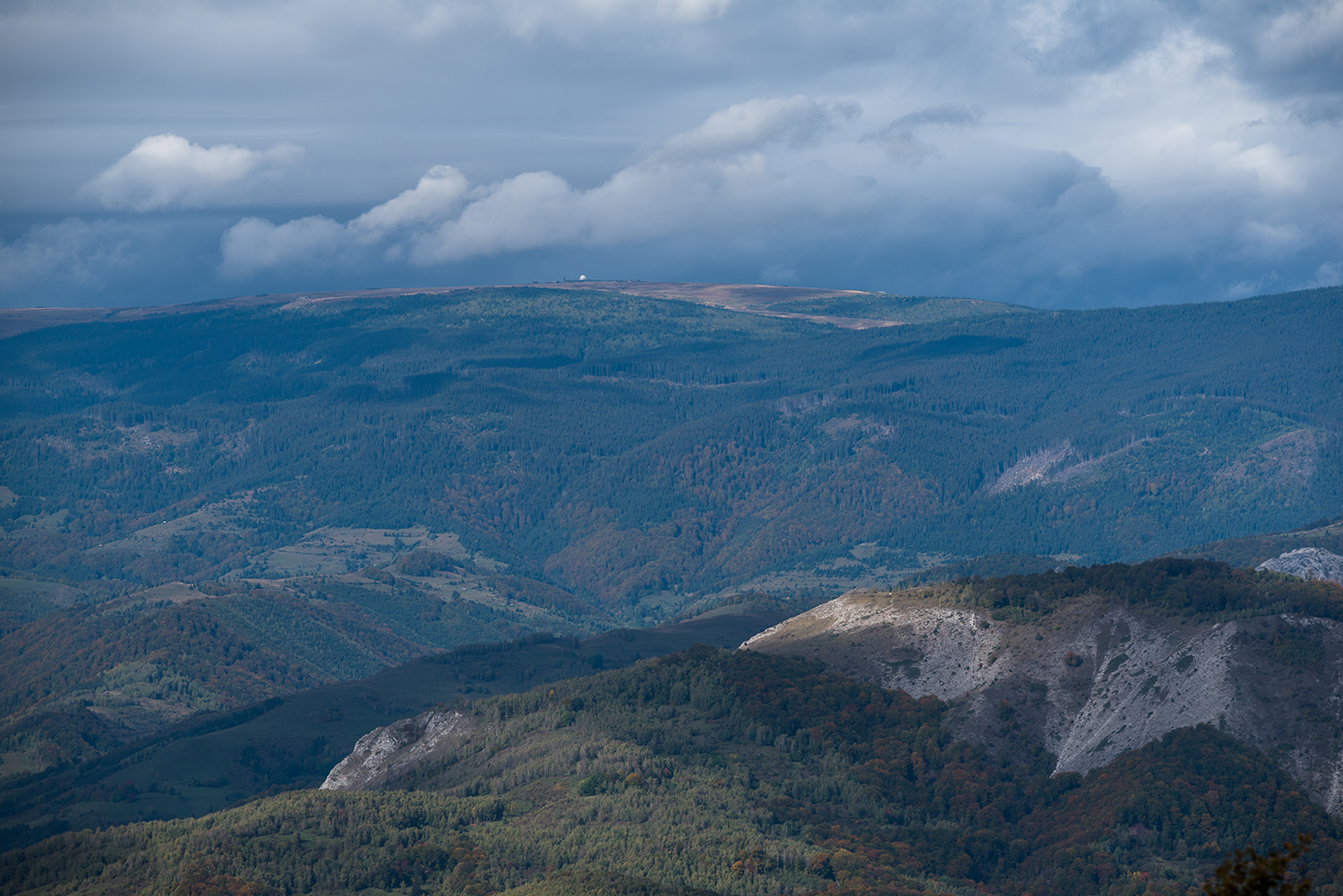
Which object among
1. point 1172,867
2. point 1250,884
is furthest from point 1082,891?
point 1250,884

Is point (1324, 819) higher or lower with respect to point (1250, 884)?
lower

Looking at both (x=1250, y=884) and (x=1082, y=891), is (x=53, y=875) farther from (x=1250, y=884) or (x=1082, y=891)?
(x=1250, y=884)

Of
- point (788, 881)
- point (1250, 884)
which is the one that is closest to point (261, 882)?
point (788, 881)

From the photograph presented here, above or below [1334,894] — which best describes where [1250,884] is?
above

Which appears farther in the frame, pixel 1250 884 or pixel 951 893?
pixel 951 893

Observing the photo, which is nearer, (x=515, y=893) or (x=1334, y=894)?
(x=1334, y=894)

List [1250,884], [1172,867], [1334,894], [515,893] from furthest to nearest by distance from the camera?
1. [1172,867]
2. [515,893]
3. [1334,894]
4. [1250,884]

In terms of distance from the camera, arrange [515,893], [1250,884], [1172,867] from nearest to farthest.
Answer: [1250,884] < [515,893] < [1172,867]

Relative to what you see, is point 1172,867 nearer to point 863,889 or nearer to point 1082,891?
point 1082,891

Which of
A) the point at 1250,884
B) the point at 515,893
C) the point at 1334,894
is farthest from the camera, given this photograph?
the point at 515,893
